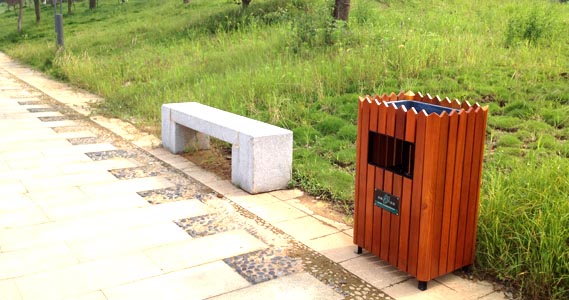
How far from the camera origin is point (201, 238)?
4.88 metres

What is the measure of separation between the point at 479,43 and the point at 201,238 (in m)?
8.07

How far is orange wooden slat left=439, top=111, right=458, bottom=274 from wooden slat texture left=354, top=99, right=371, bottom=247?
0.65 meters

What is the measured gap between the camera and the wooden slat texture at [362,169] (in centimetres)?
424

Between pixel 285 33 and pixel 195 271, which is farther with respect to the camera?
pixel 285 33

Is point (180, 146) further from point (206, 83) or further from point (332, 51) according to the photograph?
point (332, 51)

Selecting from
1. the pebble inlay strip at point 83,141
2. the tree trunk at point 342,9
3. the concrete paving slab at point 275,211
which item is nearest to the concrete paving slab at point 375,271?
the concrete paving slab at point 275,211

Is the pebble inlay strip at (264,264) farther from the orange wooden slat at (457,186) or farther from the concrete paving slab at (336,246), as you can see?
the orange wooden slat at (457,186)

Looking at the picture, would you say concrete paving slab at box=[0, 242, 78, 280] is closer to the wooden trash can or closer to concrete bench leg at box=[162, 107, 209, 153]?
the wooden trash can

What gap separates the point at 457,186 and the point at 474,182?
20cm

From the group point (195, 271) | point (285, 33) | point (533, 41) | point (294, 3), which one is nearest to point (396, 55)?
point (533, 41)

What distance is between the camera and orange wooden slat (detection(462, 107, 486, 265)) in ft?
13.1

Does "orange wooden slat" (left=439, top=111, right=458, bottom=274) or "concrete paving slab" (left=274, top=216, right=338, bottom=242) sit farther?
"concrete paving slab" (left=274, top=216, right=338, bottom=242)

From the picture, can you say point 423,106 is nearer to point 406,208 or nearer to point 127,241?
point 406,208

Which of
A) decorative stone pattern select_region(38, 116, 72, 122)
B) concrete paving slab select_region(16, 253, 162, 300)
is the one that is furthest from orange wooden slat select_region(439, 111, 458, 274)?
decorative stone pattern select_region(38, 116, 72, 122)
